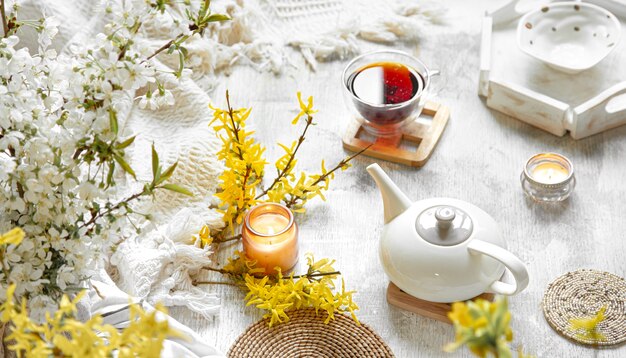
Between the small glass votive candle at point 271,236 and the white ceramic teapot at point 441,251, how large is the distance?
0.52ft

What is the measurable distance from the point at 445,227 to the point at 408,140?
16.5 inches

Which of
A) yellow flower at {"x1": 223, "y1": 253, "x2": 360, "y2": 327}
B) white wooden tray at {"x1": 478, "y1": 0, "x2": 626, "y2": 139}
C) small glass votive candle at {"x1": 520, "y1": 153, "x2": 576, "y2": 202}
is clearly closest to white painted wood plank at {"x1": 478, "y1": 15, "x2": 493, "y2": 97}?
white wooden tray at {"x1": 478, "y1": 0, "x2": 626, "y2": 139}

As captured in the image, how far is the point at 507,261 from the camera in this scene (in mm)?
1206

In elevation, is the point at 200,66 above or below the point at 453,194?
above

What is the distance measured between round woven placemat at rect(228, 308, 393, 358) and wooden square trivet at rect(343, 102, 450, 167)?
375mm

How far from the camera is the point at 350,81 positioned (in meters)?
1.62

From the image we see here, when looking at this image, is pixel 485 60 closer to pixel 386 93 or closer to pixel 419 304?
pixel 386 93

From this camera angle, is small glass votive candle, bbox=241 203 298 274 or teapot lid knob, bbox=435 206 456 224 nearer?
teapot lid knob, bbox=435 206 456 224

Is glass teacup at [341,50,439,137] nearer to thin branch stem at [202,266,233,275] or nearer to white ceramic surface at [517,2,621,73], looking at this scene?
white ceramic surface at [517,2,621,73]

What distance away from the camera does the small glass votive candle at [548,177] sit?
1.49 meters

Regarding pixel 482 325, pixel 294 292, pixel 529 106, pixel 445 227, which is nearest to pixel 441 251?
pixel 445 227

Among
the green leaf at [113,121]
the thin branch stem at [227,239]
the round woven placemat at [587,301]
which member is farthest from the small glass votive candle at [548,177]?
the green leaf at [113,121]

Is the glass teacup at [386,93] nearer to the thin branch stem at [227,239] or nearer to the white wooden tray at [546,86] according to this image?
the white wooden tray at [546,86]

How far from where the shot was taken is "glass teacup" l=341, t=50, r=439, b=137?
157cm
